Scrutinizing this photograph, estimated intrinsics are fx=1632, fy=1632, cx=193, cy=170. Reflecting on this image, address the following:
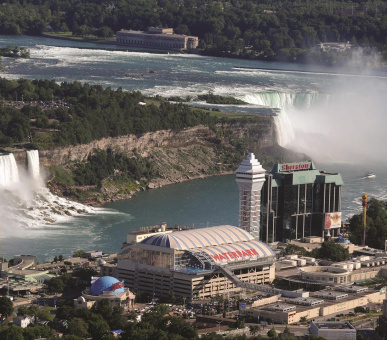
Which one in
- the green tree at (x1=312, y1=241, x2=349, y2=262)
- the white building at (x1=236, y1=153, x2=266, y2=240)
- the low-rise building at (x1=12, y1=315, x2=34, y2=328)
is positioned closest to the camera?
the low-rise building at (x1=12, y1=315, x2=34, y2=328)

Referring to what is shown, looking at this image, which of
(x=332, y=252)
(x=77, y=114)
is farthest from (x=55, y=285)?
(x=77, y=114)

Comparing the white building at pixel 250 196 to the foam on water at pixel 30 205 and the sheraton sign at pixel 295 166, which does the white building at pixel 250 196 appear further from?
the foam on water at pixel 30 205

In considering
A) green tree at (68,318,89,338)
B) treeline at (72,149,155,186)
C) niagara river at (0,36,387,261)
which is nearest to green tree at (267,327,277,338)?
green tree at (68,318,89,338)

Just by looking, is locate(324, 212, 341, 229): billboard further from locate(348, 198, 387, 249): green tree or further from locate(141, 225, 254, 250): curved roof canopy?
locate(141, 225, 254, 250): curved roof canopy

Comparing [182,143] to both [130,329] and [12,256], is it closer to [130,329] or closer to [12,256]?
[12,256]

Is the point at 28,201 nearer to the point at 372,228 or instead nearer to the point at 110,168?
the point at 110,168

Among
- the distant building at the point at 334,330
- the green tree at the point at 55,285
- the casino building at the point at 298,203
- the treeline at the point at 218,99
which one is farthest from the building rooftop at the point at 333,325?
the treeline at the point at 218,99

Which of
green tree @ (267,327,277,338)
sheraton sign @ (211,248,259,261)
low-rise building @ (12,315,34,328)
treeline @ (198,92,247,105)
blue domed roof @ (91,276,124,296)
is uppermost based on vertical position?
treeline @ (198,92,247,105)

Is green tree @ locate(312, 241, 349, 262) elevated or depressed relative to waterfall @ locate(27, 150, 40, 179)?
depressed
